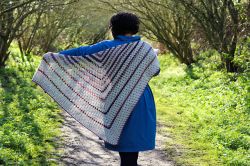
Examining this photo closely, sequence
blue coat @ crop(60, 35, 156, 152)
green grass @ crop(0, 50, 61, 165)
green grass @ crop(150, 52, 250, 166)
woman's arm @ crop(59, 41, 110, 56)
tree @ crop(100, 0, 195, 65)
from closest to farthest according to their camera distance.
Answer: blue coat @ crop(60, 35, 156, 152), woman's arm @ crop(59, 41, 110, 56), green grass @ crop(0, 50, 61, 165), green grass @ crop(150, 52, 250, 166), tree @ crop(100, 0, 195, 65)

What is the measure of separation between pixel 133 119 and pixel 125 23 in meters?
0.82

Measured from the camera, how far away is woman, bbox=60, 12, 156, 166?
386 cm

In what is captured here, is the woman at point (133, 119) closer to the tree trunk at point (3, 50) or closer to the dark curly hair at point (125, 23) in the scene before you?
the dark curly hair at point (125, 23)

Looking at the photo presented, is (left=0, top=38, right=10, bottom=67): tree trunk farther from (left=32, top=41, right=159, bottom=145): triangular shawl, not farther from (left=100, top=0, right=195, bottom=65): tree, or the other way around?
(left=32, top=41, right=159, bottom=145): triangular shawl

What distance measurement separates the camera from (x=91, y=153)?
6.59 m

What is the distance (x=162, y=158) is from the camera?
256 inches

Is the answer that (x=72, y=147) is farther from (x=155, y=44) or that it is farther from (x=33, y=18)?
(x=155, y=44)

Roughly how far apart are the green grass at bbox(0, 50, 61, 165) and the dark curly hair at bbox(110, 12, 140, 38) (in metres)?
2.53

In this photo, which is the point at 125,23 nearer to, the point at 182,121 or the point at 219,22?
the point at 182,121

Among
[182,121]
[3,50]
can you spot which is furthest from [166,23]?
[182,121]

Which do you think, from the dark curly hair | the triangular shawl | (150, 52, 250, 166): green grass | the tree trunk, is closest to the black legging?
the triangular shawl

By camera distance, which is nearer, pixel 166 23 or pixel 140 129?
pixel 140 129

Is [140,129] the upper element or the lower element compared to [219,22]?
lower

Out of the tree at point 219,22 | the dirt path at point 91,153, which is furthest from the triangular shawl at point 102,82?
the tree at point 219,22
